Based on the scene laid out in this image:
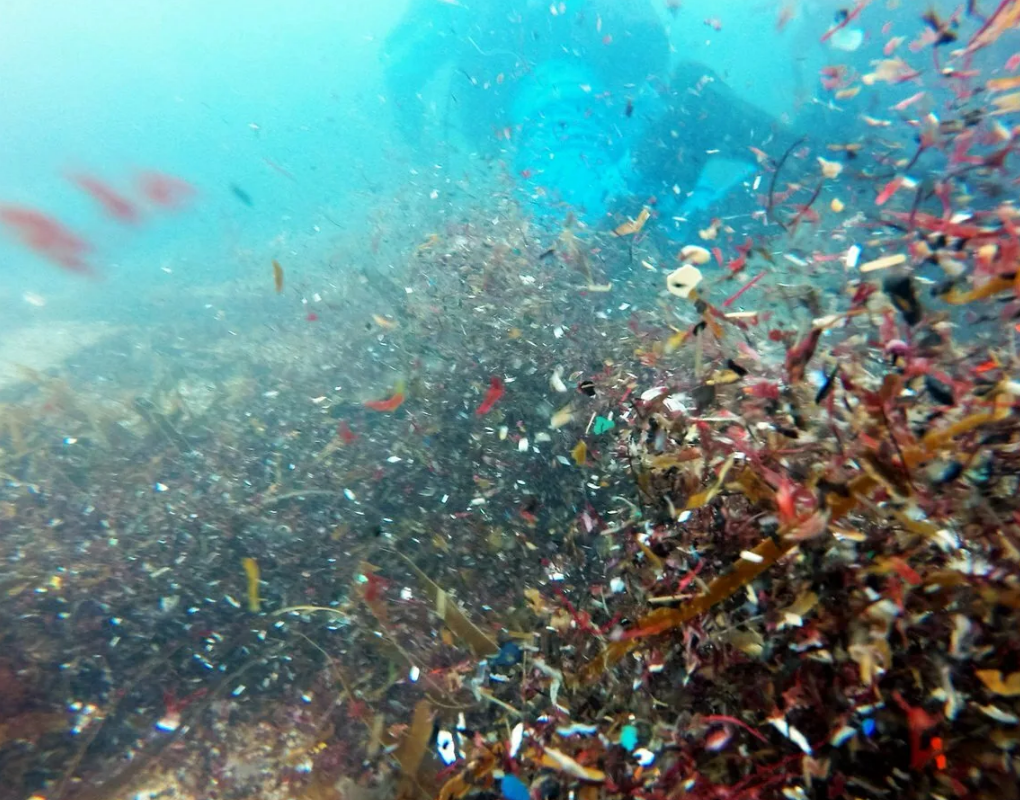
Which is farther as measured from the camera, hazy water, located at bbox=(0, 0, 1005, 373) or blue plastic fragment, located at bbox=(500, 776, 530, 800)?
hazy water, located at bbox=(0, 0, 1005, 373)

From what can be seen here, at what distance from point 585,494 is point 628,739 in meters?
2.53

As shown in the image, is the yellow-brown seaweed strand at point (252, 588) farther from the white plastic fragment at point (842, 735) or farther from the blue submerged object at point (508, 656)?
the white plastic fragment at point (842, 735)

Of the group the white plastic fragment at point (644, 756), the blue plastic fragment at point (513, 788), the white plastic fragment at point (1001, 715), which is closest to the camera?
the white plastic fragment at point (1001, 715)

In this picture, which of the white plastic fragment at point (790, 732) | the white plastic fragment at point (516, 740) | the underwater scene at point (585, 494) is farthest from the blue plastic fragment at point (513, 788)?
the white plastic fragment at point (790, 732)

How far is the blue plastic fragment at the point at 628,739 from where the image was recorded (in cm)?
222

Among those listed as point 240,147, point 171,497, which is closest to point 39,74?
point 240,147

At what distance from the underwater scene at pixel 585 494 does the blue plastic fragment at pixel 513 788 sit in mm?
16

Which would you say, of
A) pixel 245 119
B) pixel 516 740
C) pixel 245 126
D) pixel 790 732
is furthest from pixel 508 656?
pixel 245 119

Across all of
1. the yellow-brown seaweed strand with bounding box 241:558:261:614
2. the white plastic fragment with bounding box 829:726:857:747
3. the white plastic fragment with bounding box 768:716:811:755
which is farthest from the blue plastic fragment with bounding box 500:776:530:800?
the yellow-brown seaweed strand with bounding box 241:558:261:614

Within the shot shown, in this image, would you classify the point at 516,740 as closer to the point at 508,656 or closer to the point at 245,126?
the point at 508,656

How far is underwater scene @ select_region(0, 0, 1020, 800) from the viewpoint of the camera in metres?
1.78

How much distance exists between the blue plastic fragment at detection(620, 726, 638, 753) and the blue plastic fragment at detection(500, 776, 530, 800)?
48 cm

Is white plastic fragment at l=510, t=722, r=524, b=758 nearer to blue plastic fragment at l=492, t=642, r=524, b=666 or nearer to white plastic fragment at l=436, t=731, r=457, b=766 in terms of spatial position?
white plastic fragment at l=436, t=731, r=457, b=766

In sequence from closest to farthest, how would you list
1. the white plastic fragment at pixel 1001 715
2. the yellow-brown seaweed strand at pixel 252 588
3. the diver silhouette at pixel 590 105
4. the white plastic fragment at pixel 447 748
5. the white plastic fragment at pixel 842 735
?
the white plastic fragment at pixel 1001 715, the white plastic fragment at pixel 842 735, the white plastic fragment at pixel 447 748, the yellow-brown seaweed strand at pixel 252 588, the diver silhouette at pixel 590 105
